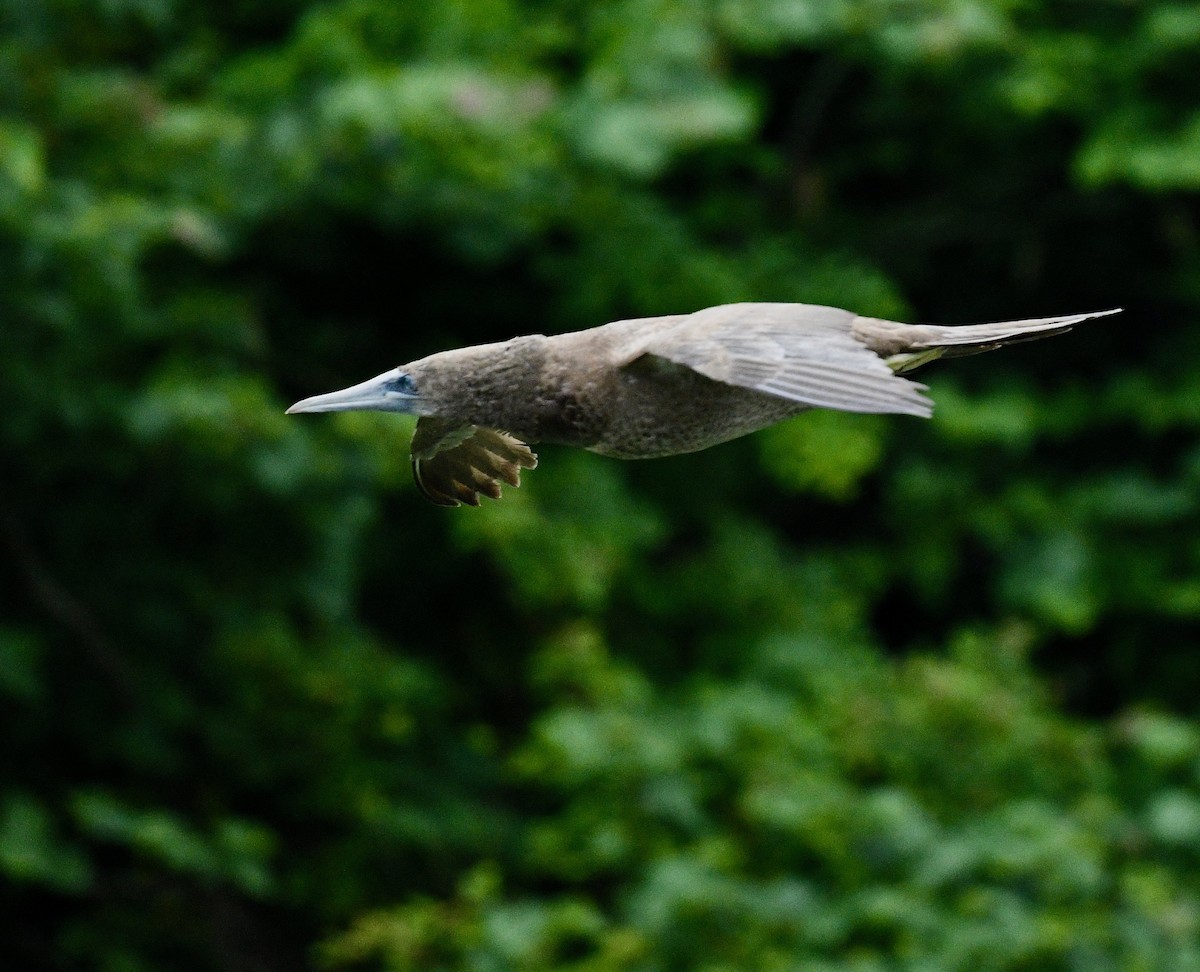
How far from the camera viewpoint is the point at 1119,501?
25.6ft

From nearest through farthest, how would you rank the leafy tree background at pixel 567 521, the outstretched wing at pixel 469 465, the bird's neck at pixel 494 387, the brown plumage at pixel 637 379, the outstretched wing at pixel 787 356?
the outstretched wing at pixel 787 356
the brown plumage at pixel 637 379
the bird's neck at pixel 494 387
the outstretched wing at pixel 469 465
the leafy tree background at pixel 567 521

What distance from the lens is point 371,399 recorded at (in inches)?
105

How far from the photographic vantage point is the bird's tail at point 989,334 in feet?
9.07

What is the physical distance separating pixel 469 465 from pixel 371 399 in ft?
1.38

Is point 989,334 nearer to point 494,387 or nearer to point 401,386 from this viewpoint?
point 494,387

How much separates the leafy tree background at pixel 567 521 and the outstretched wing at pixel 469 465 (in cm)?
316

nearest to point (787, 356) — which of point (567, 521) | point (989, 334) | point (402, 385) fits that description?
point (989, 334)

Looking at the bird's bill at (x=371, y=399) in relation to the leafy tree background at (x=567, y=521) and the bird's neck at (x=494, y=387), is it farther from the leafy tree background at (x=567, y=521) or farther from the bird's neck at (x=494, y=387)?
the leafy tree background at (x=567, y=521)

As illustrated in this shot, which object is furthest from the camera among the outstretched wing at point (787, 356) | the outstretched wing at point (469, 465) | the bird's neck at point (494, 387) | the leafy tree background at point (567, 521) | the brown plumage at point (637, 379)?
the leafy tree background at point (567, 521)

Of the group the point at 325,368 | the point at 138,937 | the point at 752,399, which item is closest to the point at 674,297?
the point at 325,368

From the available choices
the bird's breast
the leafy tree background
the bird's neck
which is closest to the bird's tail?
the bird's breast

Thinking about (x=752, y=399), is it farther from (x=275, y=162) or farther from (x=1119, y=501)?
(x=1119, y=501)

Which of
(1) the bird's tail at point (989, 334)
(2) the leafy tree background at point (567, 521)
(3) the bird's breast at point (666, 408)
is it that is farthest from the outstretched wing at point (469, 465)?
(2) the leafy tree background at point (567, 521)

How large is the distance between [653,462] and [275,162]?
Answer: 2146 mm
